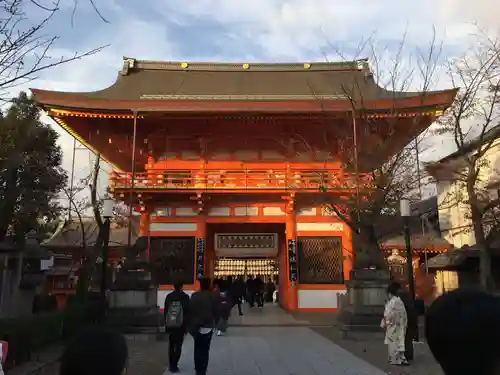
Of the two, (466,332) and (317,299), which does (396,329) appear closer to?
(466,332)

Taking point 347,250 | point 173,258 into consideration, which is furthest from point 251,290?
point 347,250

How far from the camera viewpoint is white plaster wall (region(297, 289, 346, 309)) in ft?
61.0

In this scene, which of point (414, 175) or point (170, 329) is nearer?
point (170, 329)

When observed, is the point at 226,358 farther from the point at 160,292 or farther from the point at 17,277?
the point at 160,292

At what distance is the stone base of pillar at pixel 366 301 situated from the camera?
1198 cm

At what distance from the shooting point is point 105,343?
71.5 inches

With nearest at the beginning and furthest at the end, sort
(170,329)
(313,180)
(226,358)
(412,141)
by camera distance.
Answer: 1. (170,329)
2. (226,358)
3. (412,141)
4. (313,180)

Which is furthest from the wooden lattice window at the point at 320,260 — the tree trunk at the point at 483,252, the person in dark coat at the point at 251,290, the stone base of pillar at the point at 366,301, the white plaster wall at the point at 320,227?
the tree trunk at the point at 483,252

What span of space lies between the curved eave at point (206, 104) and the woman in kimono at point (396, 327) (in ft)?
33.2

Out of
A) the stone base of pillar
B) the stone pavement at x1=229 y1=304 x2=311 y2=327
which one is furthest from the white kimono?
the stone pavement at x1=229 y1=304 x2=311 y2=327

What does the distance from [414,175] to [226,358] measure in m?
10.8

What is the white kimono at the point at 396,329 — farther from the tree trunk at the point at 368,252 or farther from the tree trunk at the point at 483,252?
the tree trunk at the point at 368,252

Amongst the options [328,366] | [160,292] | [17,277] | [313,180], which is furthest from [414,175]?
[17,277]

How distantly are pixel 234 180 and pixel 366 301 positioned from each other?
29.1 feet
